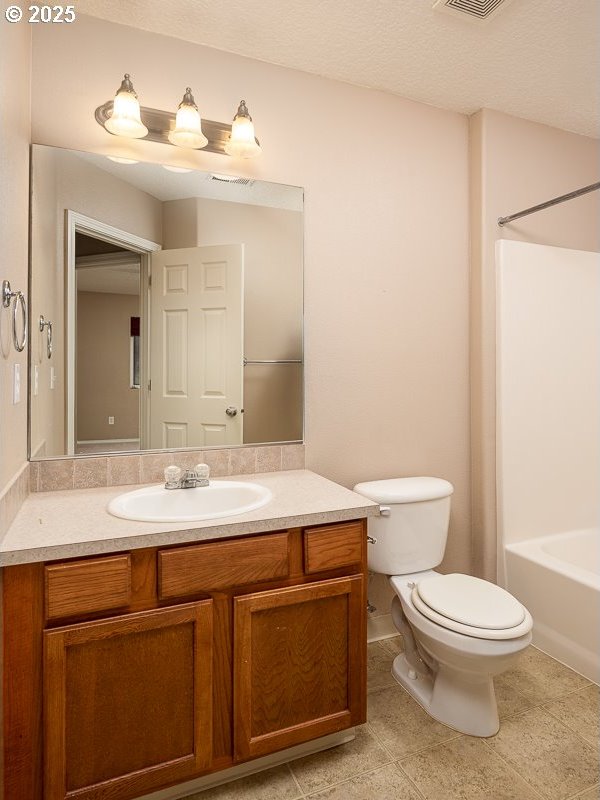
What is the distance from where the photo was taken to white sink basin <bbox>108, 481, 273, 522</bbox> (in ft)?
5.20

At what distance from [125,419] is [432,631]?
1.33m

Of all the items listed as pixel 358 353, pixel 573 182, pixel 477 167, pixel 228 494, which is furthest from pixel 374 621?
pixel 573 182

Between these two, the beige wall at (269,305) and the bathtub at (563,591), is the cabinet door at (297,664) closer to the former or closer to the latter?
the beige wall at (269,305)

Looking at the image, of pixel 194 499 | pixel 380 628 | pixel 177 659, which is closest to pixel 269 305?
pixel 194 499

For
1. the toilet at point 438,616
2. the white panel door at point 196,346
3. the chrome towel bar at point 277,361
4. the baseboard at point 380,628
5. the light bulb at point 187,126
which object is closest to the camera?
the toilet at point 438,616

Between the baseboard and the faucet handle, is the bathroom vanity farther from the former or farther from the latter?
the baseboard

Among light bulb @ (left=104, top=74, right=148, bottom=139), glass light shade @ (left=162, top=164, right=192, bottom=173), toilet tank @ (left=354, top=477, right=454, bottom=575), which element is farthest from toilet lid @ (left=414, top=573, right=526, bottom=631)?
light bulb @ (left=104, top=74, right=148, bottom=139)

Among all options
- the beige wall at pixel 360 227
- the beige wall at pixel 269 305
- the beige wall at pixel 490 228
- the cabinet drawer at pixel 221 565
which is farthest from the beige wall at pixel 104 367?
the beige wall at pixel 490 228

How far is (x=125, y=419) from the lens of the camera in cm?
180

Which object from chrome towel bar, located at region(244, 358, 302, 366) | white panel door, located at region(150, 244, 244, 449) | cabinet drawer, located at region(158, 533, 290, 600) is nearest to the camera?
cabinet drawer, located at region(158, 533, 290, 600)

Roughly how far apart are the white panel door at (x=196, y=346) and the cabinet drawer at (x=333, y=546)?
64cm

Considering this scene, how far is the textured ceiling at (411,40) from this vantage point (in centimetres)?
170

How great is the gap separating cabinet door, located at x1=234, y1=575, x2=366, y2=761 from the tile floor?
149 mm

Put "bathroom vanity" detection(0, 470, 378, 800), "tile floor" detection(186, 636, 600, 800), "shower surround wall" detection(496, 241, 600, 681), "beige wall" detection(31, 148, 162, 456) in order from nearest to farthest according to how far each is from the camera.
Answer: "bathroom vanity" detection(0, 470, 378, 800)
"tile floor" detection(186, 636, 600, 800)
"beige wall" detection(31, 148, 162, 456)
"shower surround wall" detection(496, 241, 600, 681)
